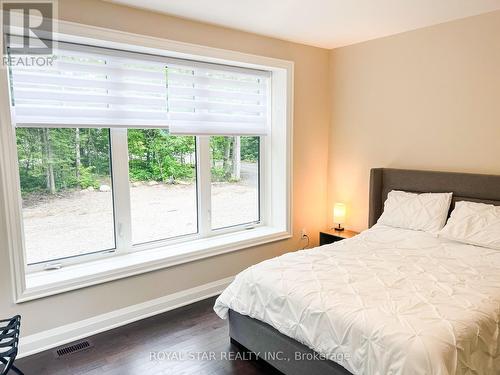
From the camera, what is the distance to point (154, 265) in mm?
2961

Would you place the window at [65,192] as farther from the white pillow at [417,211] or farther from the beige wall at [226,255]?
the white pillow at [417,211]

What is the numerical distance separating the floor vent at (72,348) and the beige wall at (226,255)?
175 mm

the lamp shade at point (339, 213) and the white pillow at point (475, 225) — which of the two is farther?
the lamp shade at point (339, 213)

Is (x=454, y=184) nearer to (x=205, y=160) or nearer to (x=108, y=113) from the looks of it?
(x=205, y=160)

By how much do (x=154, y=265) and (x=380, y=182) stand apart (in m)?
2.28

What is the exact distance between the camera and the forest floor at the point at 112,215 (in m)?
2.71

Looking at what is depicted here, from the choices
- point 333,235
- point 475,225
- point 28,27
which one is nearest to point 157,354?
point 333,235

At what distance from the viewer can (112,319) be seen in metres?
2.78

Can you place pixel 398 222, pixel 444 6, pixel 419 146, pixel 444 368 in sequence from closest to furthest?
pixel 444 368, pixel 444 6, pixel 398 222, pixel 419 146

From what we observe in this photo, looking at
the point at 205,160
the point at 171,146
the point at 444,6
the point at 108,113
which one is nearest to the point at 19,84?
the point at 108,113

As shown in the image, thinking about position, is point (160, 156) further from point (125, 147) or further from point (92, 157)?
point (92, 157)

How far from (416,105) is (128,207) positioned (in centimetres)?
276

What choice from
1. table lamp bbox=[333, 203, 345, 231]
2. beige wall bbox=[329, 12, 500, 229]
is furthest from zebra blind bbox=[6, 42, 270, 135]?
table lamp bbox=[333, 203, 345, 231]

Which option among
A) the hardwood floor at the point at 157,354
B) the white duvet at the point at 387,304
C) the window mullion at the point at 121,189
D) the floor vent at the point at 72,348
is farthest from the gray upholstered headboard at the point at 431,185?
the floor vent at the point at 72,348
